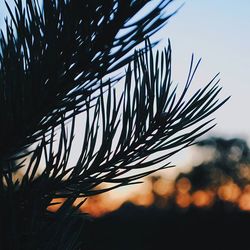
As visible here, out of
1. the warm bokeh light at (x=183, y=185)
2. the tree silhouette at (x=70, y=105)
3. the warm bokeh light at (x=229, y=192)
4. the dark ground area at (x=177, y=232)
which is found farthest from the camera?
the warm bokeh light at (x=183, y=185)

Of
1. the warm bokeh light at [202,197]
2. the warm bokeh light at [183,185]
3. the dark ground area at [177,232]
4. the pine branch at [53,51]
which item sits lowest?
the dark ground area at [177,232]

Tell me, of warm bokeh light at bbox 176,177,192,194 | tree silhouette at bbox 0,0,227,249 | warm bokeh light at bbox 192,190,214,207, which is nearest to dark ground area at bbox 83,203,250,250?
warm bokeh light at bbox 192,190,214,207

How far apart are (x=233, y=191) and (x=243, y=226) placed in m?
16.3

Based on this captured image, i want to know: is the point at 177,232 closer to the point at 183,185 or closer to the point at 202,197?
the point at 202,197

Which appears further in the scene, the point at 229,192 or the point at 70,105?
the point at 229,192

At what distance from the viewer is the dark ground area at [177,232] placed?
17.6 m

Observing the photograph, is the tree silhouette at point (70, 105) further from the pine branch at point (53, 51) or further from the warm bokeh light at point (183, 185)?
the warm bokeh light at point (183, 185)

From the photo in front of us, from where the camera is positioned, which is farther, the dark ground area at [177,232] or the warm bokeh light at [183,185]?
the warm bokeh light at [183,185]

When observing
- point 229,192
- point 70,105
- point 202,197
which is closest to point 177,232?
point 202,197

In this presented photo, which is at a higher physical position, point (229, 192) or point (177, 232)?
point (229, 192)

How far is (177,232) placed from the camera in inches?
749

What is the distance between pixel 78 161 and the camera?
92 centimetres

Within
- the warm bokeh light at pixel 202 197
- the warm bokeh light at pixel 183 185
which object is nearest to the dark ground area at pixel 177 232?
the warm bokeh light at pixel 202 197

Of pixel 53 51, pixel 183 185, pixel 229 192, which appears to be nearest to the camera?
pixel 53 51
